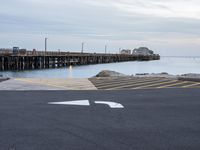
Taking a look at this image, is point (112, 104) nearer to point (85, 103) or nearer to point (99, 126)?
point (85, 103)

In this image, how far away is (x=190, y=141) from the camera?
19.5 feet

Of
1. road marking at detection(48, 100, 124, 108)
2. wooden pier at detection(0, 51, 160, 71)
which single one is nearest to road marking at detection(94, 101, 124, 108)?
road marking at detection(48, 100, 124, 108)

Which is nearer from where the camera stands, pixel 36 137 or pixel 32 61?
pixel 36 137

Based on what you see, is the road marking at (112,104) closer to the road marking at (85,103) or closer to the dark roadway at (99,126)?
the road marking at (85,103)

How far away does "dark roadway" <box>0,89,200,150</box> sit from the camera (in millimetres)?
5656

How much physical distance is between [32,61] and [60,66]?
1292 centimetres

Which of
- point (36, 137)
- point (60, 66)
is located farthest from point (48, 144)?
→ point (60, 66)

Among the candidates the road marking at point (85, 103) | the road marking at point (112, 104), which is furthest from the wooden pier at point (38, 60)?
the road marking at point (112, 104)

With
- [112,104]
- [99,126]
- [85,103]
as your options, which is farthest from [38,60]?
[99,126]

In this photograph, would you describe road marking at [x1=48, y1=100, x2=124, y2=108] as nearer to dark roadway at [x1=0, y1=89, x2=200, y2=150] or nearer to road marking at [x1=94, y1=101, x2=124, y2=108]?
road marking at [x1=94, y1=101, x2=124, y2=108]

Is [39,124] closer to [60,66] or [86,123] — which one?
[86,123]

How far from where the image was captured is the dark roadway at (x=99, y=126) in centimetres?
566

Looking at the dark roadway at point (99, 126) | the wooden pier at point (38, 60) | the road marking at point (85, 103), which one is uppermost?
the dark roadway at point (99, 126)

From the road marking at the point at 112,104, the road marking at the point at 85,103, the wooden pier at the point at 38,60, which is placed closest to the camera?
the road marking at the point at 112,104
